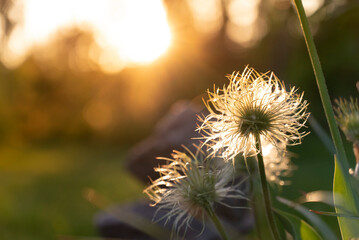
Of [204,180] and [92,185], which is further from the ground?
[92,185]

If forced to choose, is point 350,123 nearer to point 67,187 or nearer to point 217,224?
point 217,224

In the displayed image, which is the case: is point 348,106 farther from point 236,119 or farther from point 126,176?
point 126,176

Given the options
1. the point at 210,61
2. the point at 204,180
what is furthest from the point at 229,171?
the point at 210,61

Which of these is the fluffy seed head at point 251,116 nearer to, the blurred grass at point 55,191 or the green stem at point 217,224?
the green stem at point 217,224

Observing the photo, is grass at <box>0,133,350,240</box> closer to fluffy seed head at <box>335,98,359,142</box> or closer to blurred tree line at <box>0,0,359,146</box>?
fluffy seed head at <box>335,98,359,142</box>

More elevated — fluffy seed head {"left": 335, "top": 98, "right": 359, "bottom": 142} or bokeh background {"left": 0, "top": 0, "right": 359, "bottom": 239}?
bokeh background {"left": 0, "top": 0, "right": 359, "bottom": 239}

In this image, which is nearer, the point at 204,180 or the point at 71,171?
the point at 204,180

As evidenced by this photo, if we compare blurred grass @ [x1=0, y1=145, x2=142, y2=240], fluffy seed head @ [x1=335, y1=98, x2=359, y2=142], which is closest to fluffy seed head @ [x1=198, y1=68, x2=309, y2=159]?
fluffy seed head @ [x1=335, y1=98, x2=359, y2=142]
